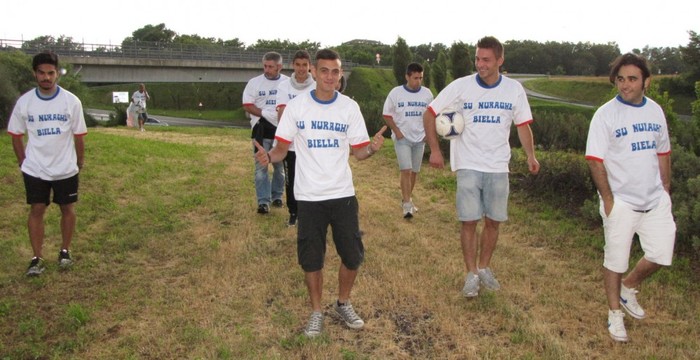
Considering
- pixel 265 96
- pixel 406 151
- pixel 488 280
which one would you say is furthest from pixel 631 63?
pixel 265 96

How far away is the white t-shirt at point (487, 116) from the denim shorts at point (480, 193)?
0.07m

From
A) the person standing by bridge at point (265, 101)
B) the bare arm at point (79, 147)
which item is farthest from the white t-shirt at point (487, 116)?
the bare arm at point (79, 147)

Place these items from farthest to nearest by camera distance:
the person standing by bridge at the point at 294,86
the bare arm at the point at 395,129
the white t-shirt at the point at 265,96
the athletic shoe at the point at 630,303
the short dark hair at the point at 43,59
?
the bare arm at the point at 395,129 → the white t-shirt at the point at 265,96 → the person standing by bridge at the point at 294,86 → the short dark hair at the point at 43,59 → the athletic shoe at the point at 630,303

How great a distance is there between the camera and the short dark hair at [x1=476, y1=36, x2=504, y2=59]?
16.5 ft

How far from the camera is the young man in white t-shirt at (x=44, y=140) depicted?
18.9 ft

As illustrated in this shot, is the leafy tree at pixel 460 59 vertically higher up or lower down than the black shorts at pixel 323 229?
higher up

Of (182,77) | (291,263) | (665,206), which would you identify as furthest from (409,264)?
(182,77)

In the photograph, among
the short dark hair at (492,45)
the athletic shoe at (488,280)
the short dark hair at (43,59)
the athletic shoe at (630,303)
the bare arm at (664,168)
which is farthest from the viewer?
the short dark hair at (43,59)

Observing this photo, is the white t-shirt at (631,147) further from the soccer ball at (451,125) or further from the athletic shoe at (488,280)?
the athletic shoe at (488,280)

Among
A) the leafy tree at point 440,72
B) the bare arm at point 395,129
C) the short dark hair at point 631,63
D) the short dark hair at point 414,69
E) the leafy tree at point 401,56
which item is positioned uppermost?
the leafy tree at point 401,56

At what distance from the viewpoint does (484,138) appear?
5.09 m

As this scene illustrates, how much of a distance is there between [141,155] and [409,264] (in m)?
8.75

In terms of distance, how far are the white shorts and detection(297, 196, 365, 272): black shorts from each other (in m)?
1.98

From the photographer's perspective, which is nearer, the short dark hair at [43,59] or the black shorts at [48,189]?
the short dark hair at [43,59]
